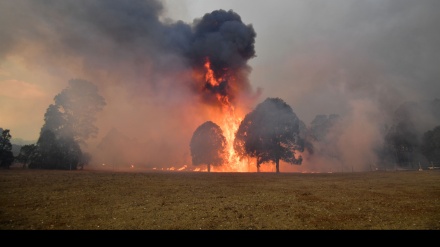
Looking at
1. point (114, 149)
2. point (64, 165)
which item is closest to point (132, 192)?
point (64, 165)

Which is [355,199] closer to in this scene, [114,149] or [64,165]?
[64,165]

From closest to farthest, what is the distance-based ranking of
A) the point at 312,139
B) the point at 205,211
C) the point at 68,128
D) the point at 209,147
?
the point at 205,211 → the point at 68,128 → the point at 209,147 → the point at 312,139

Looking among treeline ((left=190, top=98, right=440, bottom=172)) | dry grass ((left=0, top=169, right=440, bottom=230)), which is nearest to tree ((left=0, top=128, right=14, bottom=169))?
dry grass ((left=0, top=169, right=440, bottom=230))

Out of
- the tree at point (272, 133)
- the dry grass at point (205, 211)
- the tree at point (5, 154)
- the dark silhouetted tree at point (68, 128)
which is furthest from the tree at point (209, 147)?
the dry grass at point (205, 211)

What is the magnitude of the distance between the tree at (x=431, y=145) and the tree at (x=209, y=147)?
183 ft

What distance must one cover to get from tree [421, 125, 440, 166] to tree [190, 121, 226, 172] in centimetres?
5576

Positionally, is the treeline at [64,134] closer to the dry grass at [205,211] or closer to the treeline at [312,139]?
the treeline at [312,139]

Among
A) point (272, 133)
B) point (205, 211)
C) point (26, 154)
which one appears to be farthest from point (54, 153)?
point (205, 211)

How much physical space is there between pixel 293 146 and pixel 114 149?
223 ft

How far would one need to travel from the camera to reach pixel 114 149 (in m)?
97.4

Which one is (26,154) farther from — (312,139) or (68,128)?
(312,139)

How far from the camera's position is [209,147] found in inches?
2891

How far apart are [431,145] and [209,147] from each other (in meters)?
59.9

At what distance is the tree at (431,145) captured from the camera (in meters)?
65.8
